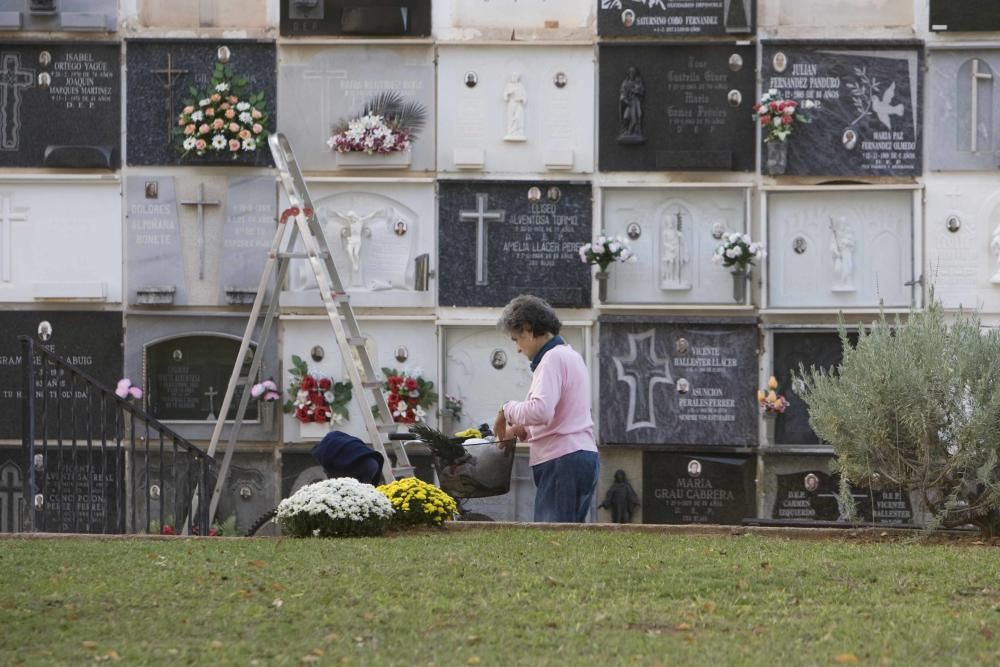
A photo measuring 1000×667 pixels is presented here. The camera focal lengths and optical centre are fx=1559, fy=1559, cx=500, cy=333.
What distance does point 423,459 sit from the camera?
11672 millimetres

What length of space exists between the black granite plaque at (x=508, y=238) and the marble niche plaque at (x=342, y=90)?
0.47m

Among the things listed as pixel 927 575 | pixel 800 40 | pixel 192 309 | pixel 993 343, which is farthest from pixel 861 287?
pixel 927 575

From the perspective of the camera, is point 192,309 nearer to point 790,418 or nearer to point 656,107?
point 656,107

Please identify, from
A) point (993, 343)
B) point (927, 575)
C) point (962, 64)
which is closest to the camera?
point (927, 575)

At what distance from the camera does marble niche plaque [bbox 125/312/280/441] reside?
11.8m

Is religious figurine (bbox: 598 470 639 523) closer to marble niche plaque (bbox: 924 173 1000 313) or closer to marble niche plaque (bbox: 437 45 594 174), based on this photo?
marble niche plaque (bbox: 437 45 594 174)

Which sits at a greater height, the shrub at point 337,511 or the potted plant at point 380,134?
the potted plant at point 380,134

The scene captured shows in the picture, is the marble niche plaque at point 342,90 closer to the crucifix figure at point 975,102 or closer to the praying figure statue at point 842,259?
the praying figure statue at point 842,259

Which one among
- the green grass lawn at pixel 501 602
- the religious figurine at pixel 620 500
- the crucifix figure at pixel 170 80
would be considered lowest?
the religious figurine at pixel 620 500

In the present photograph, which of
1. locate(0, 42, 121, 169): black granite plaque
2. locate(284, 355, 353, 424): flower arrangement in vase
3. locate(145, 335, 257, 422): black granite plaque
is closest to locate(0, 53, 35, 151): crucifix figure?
locate(0, 42, 121, 169): black granite plaque

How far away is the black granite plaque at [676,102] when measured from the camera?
38.4 feet

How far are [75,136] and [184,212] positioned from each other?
1.02m

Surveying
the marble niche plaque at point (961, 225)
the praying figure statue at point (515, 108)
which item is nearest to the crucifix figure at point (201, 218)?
the praying figure statue at point (515, 108)

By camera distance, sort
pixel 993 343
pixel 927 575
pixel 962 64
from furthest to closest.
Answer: pixel 962 64 → pixel 993 343 → pixel 927 575
